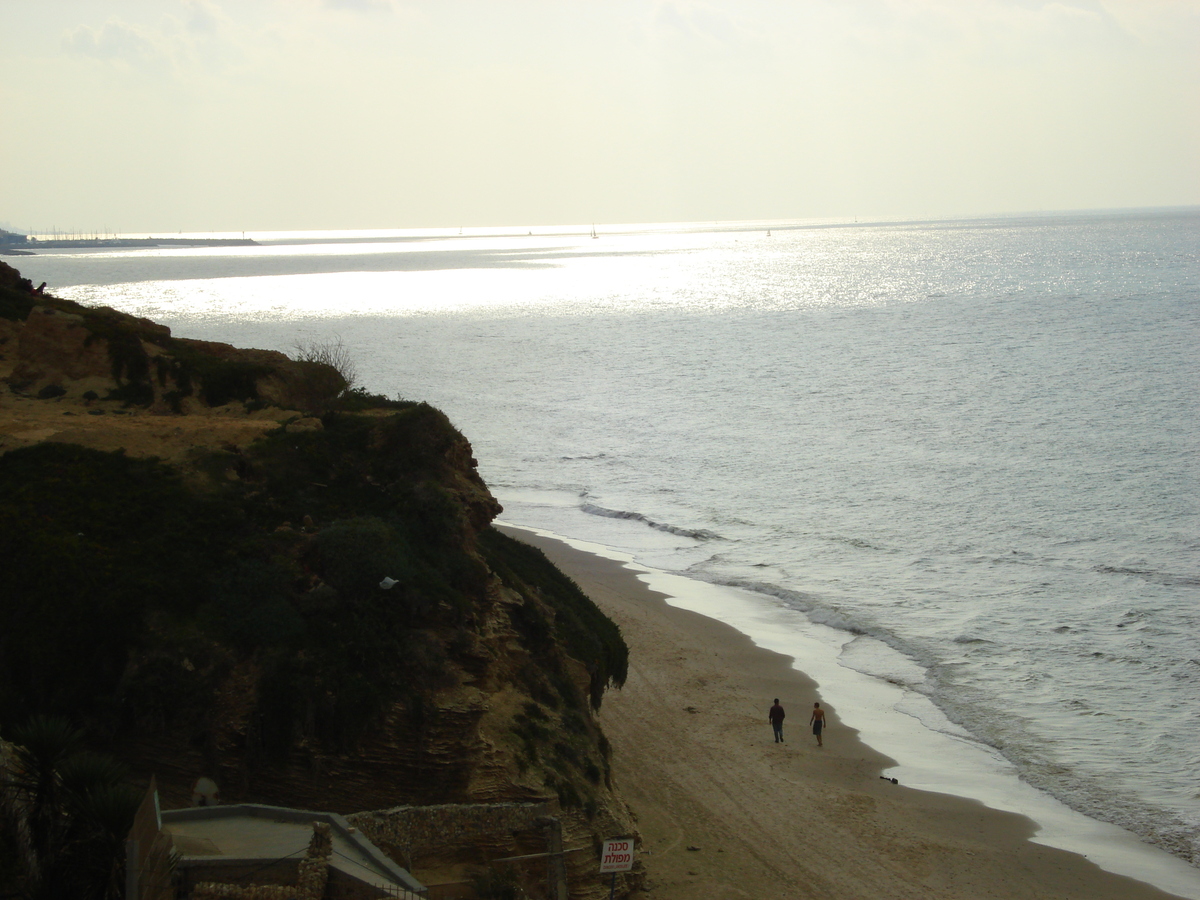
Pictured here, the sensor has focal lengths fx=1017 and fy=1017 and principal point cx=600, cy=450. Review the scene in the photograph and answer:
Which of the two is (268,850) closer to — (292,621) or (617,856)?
(292,621)

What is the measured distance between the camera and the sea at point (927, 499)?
902 inches

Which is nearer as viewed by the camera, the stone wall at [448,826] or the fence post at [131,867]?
the fence post at [131,867]

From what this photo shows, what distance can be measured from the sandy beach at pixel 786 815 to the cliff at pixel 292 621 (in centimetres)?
209

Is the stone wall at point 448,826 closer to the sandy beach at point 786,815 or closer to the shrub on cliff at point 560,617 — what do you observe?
the sandy beach at point 786,815

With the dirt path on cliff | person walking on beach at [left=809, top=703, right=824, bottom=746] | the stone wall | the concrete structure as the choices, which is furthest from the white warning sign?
person walking on beach at [left=809, top=703, right=824, bottom=746]

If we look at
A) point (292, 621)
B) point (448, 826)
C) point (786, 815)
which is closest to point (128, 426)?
point (292, 621)

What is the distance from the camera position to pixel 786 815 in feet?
61.7

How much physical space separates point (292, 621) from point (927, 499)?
35727 millimetres

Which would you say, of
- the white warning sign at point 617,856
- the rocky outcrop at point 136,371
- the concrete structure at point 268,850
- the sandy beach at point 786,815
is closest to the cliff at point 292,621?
the white warning sign at point 617,856

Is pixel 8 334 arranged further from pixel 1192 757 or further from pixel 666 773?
pixel 1192 757

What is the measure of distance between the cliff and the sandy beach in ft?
6.87

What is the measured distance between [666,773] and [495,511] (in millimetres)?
6351

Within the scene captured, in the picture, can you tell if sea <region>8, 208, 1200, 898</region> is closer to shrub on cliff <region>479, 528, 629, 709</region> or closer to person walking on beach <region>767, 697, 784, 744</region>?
person walking on beach <region>767, 697, 784, 744</region>

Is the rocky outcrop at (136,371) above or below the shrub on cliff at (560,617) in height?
above
